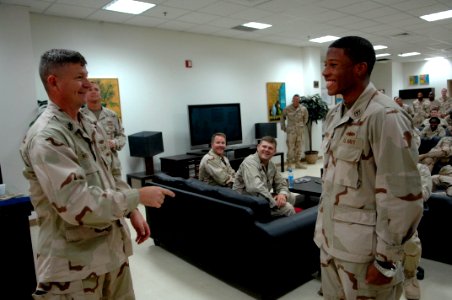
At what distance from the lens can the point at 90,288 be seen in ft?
4.33

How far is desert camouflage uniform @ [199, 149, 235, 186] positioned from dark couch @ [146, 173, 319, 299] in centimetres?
67

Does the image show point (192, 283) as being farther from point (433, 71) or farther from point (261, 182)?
point (433, 71)

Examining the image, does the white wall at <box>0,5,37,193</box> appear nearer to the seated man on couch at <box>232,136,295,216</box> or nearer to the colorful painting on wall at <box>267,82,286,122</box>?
the seated man on couch at <box>232,136,295,216</box>

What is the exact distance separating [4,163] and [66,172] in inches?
160

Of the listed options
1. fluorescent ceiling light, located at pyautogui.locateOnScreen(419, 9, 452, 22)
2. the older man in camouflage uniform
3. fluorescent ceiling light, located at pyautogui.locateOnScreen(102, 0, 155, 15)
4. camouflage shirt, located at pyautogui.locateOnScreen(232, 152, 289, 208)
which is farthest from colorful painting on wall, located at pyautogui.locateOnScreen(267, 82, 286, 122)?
camouflage shirt, located at pyautogui.locateOnScreen(232, 152, 289, 208)

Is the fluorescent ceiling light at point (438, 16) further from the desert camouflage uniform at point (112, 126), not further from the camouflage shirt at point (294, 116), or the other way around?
the desert camouflage uniform at point (112, 126)

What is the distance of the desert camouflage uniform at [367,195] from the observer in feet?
4.05

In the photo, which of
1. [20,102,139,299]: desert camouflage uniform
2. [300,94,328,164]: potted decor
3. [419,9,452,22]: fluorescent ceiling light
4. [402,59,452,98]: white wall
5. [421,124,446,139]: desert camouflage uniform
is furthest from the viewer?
[402,59,452,98]: white wall

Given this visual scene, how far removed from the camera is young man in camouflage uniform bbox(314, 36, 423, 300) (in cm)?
124

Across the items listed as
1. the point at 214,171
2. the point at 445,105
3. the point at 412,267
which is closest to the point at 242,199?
the point at 214,171

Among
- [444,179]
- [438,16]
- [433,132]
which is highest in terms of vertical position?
[438,16]

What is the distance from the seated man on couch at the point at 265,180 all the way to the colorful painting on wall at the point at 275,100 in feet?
15.8

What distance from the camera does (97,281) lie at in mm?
A: 1345

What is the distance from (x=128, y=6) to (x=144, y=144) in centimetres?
210
